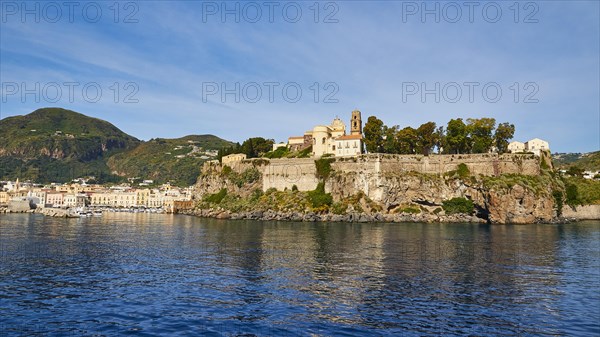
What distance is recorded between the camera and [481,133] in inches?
3391

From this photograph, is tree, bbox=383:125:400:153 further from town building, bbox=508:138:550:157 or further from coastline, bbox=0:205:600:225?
town building, bbox=508:138:550:157

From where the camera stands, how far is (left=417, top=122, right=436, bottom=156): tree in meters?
89.1

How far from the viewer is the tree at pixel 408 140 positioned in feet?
295

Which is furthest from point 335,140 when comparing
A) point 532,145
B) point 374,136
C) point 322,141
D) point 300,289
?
point 300,289

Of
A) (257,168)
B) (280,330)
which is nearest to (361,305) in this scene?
(280,330)

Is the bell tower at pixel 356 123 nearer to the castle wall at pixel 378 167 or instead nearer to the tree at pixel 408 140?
the tree at pixel 408 140

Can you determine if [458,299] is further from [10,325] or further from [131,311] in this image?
[10,325]

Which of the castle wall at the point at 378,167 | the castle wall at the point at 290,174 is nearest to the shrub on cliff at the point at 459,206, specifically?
the castle wall at the point at 378,167

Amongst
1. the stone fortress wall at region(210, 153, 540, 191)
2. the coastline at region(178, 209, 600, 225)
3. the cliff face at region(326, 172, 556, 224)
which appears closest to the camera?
the cliff face at region(326, 172, 556, 224)

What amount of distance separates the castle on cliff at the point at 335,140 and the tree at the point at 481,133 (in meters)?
21.1

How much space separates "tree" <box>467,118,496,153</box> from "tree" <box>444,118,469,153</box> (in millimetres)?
1269

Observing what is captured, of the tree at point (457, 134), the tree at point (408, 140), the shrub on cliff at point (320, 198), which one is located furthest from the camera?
the tree at point (408, 140)

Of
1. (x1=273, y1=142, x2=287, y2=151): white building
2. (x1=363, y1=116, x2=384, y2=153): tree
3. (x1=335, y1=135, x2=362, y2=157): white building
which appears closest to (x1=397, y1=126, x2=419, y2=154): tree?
(x1=363, y1=116, x2=384, y2=153): tree

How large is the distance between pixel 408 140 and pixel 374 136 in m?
6.88
